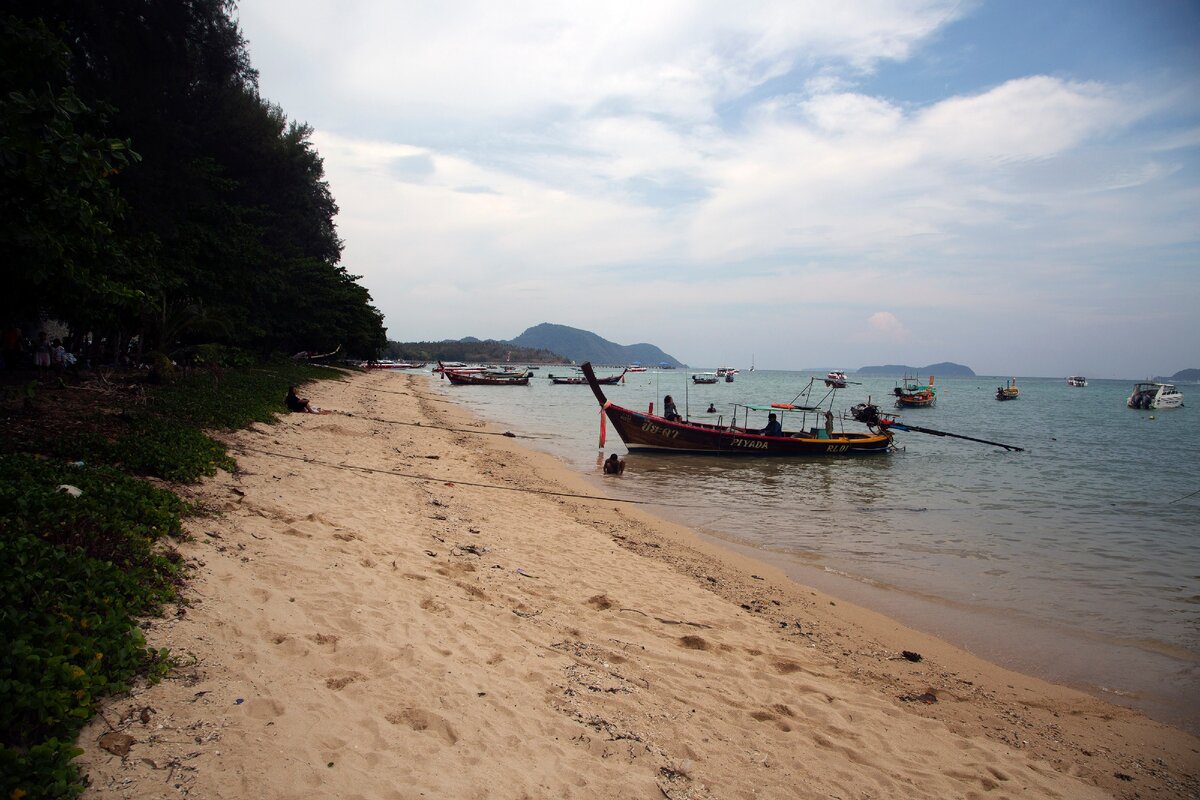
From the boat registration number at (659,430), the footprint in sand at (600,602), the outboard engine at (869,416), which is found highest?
the outboard engine at (869,416)

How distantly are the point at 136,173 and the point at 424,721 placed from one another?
15797 millimetres

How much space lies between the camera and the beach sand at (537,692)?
3.38 m

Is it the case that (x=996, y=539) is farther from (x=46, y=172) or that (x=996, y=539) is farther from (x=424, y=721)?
(x=46, y=172)

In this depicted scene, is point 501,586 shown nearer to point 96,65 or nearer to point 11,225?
point 11,225

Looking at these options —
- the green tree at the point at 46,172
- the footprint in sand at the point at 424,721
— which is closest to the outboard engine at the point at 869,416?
the footprint in sand at the point at 424,721

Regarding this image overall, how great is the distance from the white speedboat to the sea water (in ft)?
146

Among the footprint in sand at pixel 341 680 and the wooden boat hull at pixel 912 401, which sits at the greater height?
the wooden boat hull at pixel 912 401

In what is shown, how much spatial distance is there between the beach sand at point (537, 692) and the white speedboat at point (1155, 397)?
7409 centimetres

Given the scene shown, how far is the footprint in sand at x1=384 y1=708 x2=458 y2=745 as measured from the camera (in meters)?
3.80

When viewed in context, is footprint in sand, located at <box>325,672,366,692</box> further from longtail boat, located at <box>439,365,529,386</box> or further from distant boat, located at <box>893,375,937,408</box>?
longtail boat, located at <box>439,365,529,386</box>

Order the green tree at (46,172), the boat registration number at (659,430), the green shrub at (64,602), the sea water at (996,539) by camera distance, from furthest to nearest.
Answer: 1. the boat registration number at (659,430)
2. the sea water at (996,539)
3. the green tree at (46,172)
4. the green shrub at (64,602)

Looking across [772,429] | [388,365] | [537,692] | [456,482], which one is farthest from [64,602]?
[388,365]

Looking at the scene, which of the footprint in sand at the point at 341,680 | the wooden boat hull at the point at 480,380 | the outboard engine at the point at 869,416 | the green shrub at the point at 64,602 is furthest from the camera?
the wooden boat hull at the point at 480,380

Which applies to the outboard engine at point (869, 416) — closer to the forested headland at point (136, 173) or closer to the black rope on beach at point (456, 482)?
the black rope on beach at point (456, 482)
